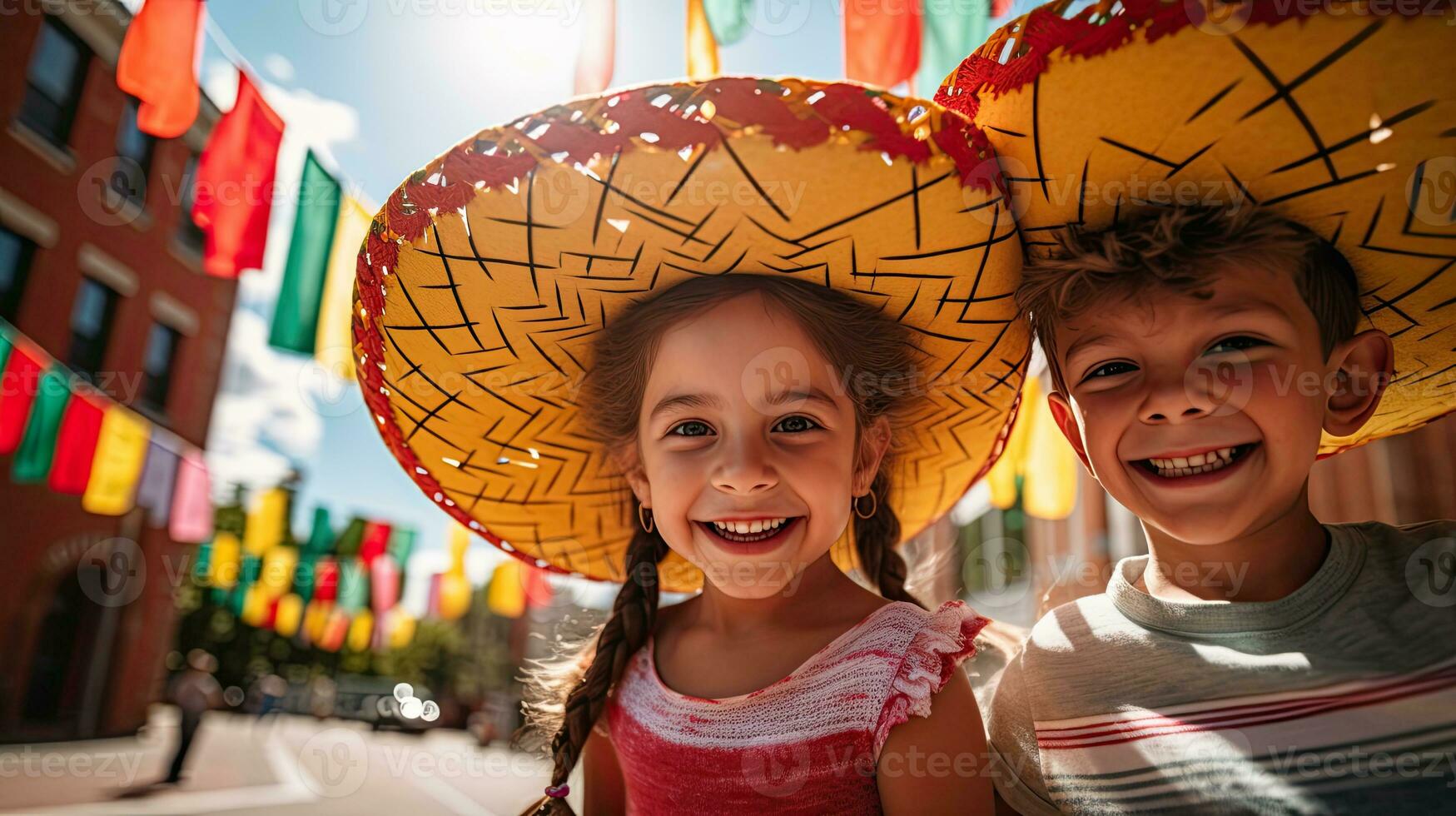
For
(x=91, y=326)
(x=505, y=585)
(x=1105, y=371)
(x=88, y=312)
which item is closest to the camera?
(x=1105, y=371)

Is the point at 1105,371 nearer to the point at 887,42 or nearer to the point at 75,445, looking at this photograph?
the point at 887,42

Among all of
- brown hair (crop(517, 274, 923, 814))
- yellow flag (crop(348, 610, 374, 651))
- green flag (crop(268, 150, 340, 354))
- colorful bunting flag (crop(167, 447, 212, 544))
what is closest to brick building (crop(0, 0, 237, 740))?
colorful bunting flag (crop(167, 447, 212, 544))

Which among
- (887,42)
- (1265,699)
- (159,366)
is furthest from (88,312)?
(1265,699)

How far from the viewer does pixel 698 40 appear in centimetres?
323

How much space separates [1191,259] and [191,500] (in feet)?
31.4

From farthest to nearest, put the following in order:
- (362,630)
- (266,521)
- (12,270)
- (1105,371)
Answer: (362,630) → (12,270) → (266,521) → (1105,371)

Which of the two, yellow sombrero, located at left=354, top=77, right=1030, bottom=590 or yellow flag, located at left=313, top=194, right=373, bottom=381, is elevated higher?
yellow flag, located at left=313, top=194, right=373, bottom=381

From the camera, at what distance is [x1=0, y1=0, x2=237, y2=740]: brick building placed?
396 inches

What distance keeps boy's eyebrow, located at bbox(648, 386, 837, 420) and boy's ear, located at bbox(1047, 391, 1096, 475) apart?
0.41 m

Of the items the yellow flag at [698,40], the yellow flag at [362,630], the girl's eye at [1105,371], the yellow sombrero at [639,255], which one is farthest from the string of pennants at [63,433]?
the yellow flag at [362,630]

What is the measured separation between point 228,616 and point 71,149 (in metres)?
18.9

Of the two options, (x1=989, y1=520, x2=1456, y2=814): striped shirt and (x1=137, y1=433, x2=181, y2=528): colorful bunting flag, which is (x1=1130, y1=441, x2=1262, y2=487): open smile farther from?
(x1=137, y1=433, x2=181, y2=528): colorful bunting flag

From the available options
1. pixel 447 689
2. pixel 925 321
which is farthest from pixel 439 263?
pixel 447 689

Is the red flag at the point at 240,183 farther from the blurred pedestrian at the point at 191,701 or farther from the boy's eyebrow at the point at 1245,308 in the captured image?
the blurred pedestrian at the point at 191,701
